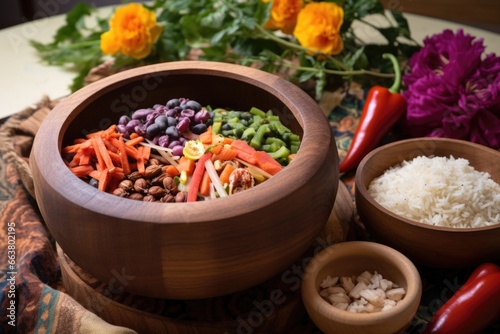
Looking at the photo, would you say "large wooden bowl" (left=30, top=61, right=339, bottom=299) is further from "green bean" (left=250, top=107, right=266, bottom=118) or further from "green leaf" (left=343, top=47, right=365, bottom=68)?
"green leaf" (left=343, top=47, right=365, bottom=68)

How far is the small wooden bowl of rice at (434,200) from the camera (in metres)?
1.53

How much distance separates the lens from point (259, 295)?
1494 mm

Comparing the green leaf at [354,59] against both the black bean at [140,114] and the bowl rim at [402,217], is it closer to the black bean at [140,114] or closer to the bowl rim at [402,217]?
the bowl rim at [402,217]

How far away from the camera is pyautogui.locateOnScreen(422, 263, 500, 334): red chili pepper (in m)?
1.44

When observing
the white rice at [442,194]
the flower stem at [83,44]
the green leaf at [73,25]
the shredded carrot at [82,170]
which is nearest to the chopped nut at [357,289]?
the white rice at [442,194]

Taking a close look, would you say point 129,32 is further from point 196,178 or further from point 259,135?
point 196,178

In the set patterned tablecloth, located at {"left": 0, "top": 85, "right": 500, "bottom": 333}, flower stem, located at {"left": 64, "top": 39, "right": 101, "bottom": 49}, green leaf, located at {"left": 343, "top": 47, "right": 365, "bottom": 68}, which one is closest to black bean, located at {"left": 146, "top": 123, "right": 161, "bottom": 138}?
patterned tablecloth, located at {"left": 0, "top": 85, "right": 500, "bottom": 333}

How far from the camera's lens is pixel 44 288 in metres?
1.52

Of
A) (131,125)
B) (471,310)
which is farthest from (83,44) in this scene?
(471,310)

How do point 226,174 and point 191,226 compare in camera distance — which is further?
point 226,174

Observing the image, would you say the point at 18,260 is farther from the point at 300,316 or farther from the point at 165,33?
the point at 165,33

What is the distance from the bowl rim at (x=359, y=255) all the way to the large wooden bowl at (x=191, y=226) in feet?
0.24

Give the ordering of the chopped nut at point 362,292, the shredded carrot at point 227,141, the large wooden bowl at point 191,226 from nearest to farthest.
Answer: the large wooden bowl at point 191,226 → the chopped nut at point 362,292 → the shredded carrot at point 227,141

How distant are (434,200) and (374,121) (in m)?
0.57
